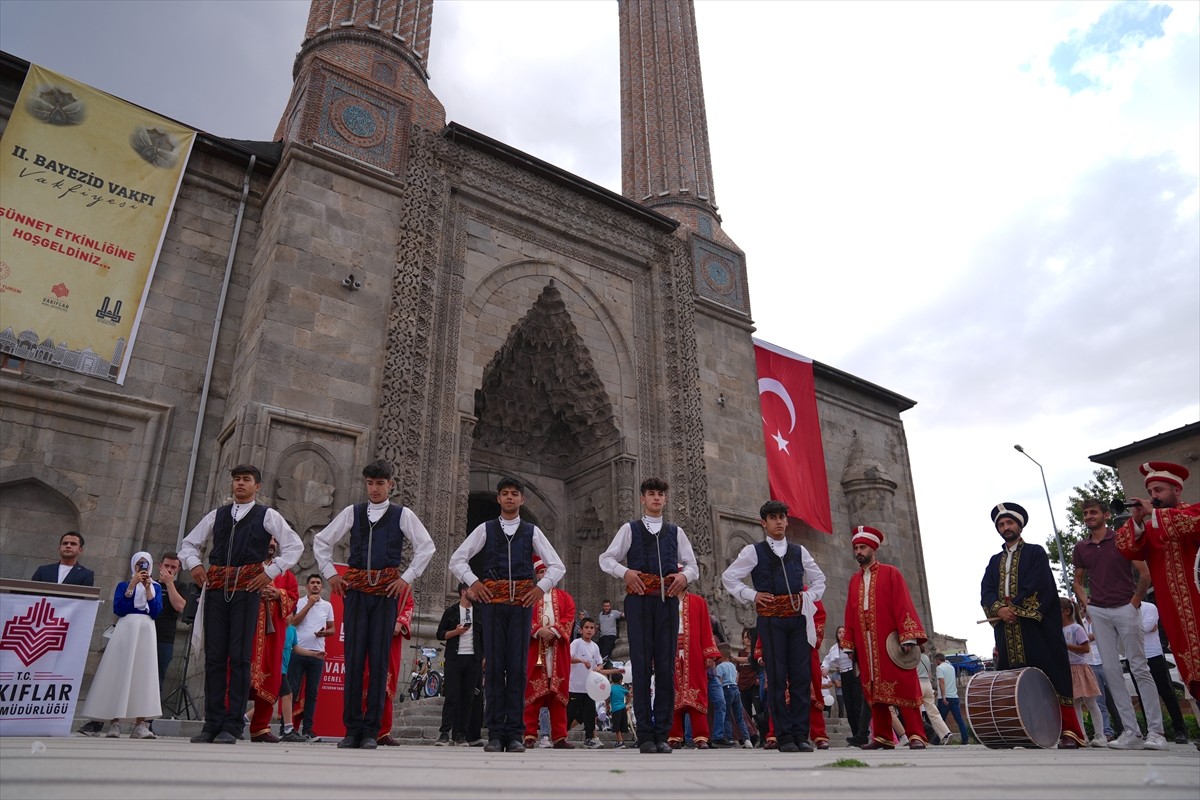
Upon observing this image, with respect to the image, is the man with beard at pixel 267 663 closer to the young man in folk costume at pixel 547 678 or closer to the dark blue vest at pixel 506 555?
the dark blue vest at pixel 506 555

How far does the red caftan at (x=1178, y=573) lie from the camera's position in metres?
4.79

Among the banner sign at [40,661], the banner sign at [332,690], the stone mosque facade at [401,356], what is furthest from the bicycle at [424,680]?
the banner sign at [40,661]

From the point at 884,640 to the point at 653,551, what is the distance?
2.01 meters

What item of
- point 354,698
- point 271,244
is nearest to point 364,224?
point 271,244

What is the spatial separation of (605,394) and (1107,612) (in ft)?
26.4

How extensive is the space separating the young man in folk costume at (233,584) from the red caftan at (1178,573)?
17.8 feet

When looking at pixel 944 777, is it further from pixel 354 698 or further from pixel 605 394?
pixel 605 394

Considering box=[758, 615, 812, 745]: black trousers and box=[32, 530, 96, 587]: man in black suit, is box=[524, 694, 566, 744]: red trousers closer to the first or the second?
box=[758, 615, 812, 745]: black trousers

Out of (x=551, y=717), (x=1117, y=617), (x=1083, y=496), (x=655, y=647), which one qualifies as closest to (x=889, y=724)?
(x=1117, y=617)

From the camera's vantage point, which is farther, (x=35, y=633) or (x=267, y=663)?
(x=267, y=663)

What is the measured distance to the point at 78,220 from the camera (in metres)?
9.43

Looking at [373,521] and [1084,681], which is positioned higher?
[373,521]

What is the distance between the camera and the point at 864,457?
18.4m

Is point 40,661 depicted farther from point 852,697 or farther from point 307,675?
point 852,697
